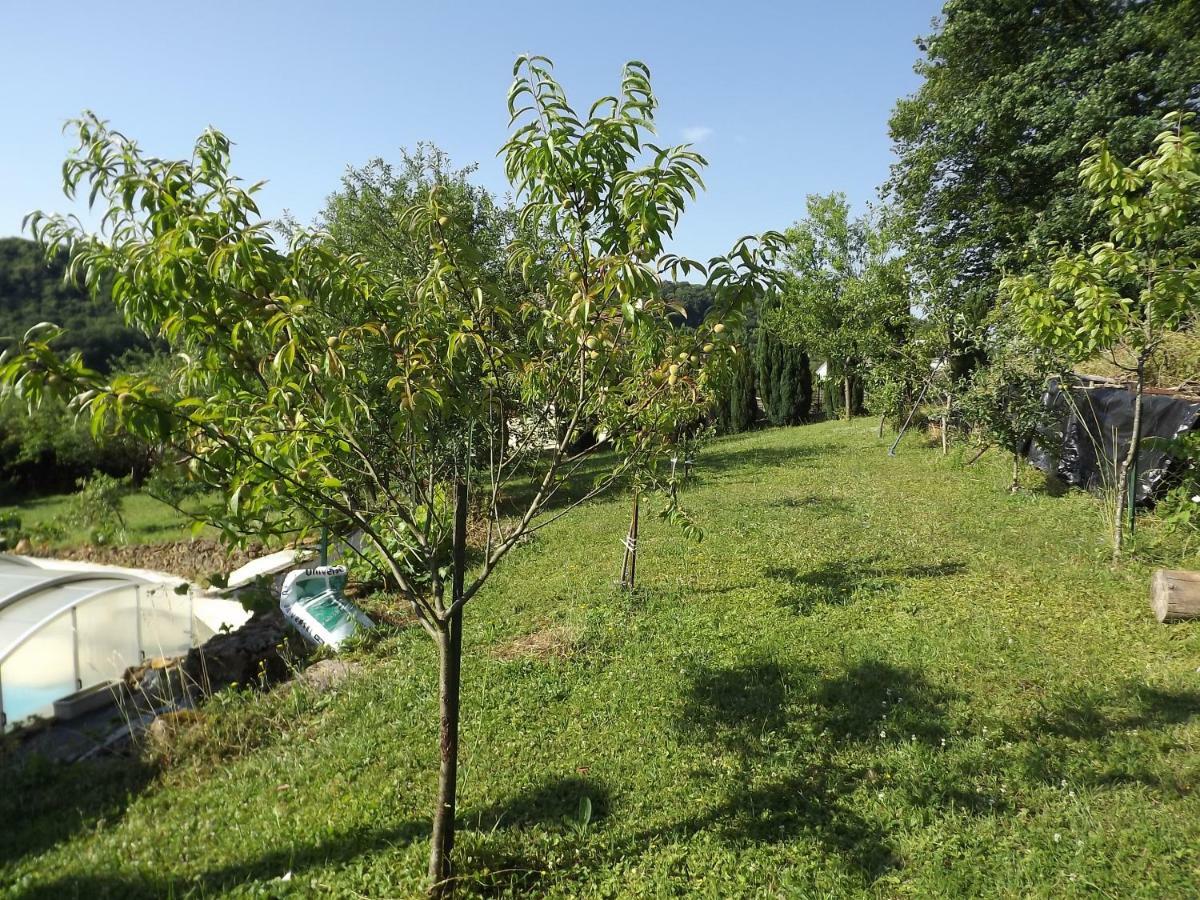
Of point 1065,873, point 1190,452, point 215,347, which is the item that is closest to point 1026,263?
point 1190,452

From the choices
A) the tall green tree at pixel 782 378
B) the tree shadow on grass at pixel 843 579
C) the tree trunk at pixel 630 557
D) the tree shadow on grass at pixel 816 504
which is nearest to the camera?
the tree shadow on grass at pixel 843 579

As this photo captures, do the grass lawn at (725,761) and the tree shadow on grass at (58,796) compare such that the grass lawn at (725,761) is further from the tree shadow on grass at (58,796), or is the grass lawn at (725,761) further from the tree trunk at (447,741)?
the tree trunk at (447,741)

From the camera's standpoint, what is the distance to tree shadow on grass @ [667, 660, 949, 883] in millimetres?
3244

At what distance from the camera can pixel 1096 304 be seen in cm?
555

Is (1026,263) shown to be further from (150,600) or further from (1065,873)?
(150,600)

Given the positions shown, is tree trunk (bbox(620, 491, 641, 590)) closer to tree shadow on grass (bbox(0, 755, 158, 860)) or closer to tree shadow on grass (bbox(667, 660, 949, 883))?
tree shadow on grass (bbox(667, 660, 949, 883))

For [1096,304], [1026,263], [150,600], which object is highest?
[1026,263]

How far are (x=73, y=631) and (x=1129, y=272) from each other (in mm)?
9082

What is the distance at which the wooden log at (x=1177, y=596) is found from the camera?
495 centimetres

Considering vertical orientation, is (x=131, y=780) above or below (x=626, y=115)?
below

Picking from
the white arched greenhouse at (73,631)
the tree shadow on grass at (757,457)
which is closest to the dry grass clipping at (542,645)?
the white arched greenhouse at (73,631)

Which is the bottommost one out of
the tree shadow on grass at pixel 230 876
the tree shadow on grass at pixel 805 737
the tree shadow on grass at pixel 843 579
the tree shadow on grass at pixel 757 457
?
the tree shadow on grass at pixel 230 876

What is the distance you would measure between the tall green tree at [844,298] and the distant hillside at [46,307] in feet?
58.1

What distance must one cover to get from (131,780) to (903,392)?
15.1 meters
